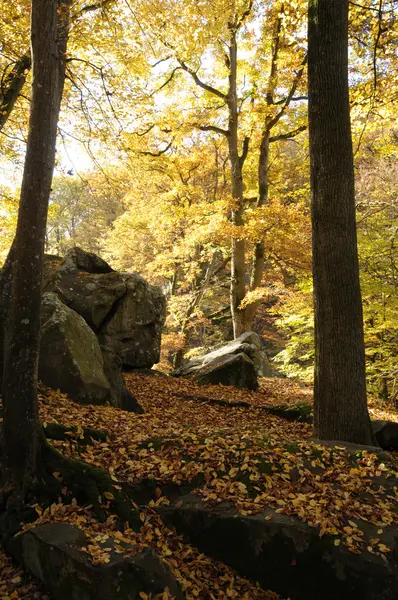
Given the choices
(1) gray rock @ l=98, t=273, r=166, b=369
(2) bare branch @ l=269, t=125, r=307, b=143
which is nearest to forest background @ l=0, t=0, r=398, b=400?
(2) bare branch @ l=269, t=125, r=307, b=143

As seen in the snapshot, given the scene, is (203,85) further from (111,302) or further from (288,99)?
(111,302)

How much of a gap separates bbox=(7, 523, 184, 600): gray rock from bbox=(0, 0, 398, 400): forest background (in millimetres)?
5103

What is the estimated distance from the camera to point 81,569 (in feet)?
9.80

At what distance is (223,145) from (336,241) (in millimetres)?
14408

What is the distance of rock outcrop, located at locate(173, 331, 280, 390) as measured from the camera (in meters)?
10.8

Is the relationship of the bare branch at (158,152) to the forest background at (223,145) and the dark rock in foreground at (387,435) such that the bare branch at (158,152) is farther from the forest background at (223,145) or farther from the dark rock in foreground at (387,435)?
the dark rock in foreground at (387,435)

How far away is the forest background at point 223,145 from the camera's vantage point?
830 centimetres

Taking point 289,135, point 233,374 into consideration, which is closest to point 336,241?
point 233,374

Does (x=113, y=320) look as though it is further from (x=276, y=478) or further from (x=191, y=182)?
(x=191, y=182)

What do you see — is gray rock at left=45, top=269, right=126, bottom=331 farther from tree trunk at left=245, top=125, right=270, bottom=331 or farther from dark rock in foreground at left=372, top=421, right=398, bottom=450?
dark rock in foreground at left=372, top=421, right=398, bottom=450

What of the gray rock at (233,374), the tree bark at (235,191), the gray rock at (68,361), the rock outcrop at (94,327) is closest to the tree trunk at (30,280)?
the gray rock at (68,361)

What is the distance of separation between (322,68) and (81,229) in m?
24.9

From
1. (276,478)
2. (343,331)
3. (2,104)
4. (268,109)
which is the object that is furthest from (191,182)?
(276,478)

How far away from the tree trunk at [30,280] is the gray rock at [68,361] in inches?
106
